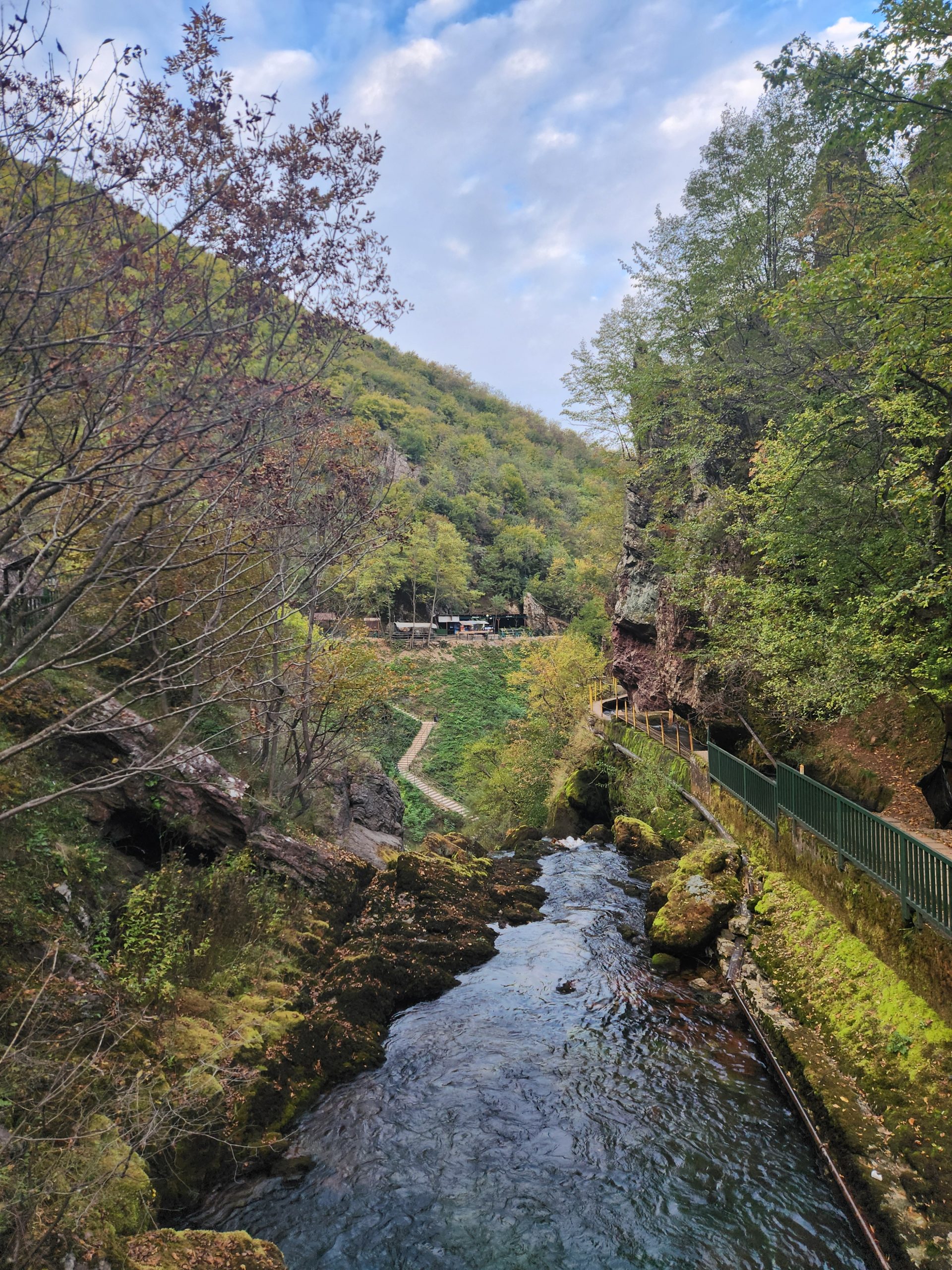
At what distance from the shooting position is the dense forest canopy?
7914 millimetres

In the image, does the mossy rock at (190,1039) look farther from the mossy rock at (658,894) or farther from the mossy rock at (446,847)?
the mossy rock at (446,847)

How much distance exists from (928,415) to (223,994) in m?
11.6

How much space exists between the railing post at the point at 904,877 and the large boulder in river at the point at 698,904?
4375mm

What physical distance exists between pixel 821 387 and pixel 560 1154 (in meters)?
15.6

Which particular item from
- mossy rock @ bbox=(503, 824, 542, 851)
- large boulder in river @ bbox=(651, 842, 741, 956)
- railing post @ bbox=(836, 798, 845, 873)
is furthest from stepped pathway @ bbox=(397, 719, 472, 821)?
railing post @ bbox=(836, 798, 845, 873)

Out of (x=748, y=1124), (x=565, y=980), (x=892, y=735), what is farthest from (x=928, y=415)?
(x=565, y=980)

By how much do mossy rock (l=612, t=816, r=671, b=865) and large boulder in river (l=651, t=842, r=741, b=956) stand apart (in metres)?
4.77

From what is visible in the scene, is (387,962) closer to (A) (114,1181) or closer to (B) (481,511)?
(A) (114,1181)

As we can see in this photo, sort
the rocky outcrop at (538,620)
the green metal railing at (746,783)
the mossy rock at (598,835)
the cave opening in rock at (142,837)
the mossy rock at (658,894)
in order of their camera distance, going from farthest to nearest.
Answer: the rocky outcrop at (538,620)
the mossy rock at (598,835)
the mossy rock at (658,894)
the green metal railing at (746,783)
the cave opening in rock at (142,837)

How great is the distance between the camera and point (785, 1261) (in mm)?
5520

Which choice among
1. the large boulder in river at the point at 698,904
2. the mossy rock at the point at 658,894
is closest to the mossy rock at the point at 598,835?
the mossy rock at the point at 658,894

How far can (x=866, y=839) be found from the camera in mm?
8477

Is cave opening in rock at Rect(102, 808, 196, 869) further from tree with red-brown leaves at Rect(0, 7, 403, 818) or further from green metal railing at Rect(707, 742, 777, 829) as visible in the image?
green metal railing at Rect(707, 742, 777, 829)

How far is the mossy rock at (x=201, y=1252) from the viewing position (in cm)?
468
